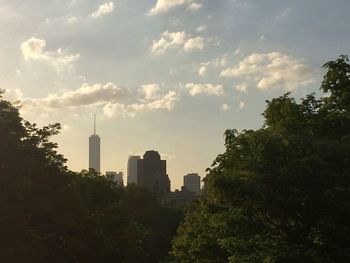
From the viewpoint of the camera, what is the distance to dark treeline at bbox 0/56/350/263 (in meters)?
17.4

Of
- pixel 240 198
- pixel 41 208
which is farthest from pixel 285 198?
pixel 41 208

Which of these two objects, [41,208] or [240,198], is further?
[41,208]

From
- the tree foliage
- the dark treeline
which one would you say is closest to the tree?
the dark treeline

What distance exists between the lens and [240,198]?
60.8 ft

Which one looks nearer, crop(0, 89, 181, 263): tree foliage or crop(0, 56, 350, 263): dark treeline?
crop(0, 56, 350, 263): dark treeline

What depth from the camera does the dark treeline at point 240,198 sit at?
57.2 ft

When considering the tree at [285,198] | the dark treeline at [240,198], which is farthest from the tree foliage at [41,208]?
the tree at [285,198]

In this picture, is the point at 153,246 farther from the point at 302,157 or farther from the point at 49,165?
the point at 302,157

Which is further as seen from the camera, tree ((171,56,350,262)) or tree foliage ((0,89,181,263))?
tree foliage ((0,89,181,263))

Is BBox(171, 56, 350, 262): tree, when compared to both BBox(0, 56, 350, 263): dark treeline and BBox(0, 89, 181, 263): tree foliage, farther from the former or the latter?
BBox(0, 89, 181, 263): tree foliage

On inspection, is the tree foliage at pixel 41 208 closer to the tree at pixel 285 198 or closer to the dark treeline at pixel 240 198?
the dark treeline at pixel 240 198

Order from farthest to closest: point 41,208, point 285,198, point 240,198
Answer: point 41,208
point 240,198
point 285,198

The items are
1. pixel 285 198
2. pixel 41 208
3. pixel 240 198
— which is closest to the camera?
pixel 285 198

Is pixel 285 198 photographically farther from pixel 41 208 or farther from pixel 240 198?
pixel 41 208
